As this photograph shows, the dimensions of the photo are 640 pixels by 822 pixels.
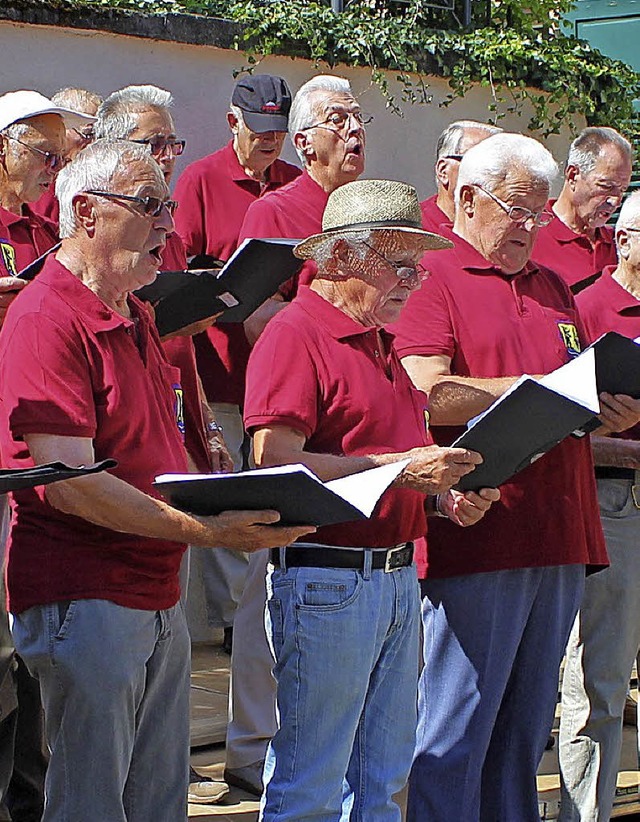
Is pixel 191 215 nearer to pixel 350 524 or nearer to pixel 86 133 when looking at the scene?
pixel 86 133

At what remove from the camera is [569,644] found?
4965 mm

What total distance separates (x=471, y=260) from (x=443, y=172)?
161 centimetres

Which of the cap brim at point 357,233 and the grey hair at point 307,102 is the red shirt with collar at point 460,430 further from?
the grey hair at point 307,102

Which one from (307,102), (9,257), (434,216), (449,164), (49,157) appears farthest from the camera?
(449,164)

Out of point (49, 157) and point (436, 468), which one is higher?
point (49, 157)

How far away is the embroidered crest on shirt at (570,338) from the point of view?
176 inches

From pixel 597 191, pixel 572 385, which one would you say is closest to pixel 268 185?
pixel 597 191

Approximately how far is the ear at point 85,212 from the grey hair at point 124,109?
1.48 meters

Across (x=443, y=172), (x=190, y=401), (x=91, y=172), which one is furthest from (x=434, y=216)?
(x=91, y=172)

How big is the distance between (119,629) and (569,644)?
80.1 inches

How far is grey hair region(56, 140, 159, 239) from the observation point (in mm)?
3561

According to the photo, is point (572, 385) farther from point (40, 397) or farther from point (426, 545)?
point (40, 397)

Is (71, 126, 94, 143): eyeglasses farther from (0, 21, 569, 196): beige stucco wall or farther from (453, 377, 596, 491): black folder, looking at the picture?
(453, 377, 596, 491): black folder

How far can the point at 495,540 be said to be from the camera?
425 cm
